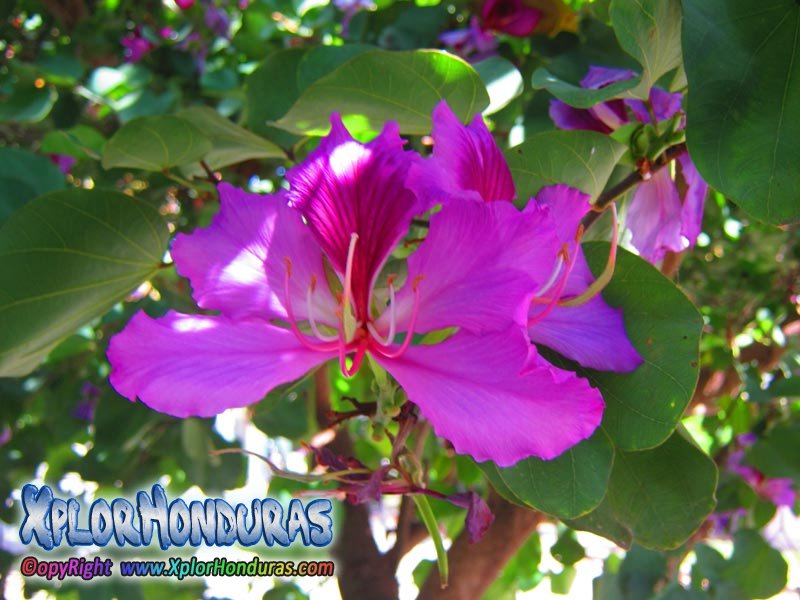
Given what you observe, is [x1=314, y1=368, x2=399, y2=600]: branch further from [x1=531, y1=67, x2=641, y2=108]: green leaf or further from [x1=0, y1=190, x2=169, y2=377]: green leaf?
[x1=531, y1=67, x2=641, y2=108]: green leaf

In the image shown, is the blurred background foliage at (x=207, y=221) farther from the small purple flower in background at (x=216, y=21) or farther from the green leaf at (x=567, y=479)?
the green leaf at (x=567, y=479)

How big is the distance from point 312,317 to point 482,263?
10 cm

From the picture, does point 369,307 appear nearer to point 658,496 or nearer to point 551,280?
point 551,280

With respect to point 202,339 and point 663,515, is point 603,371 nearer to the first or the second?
point 663,515

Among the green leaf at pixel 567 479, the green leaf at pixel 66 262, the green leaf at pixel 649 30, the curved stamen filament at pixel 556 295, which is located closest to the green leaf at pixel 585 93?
the green leaf at pixel 649 30

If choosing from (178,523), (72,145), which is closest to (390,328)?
(178,523)

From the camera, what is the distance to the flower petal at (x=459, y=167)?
0.45m

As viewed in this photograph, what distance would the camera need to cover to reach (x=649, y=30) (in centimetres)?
55

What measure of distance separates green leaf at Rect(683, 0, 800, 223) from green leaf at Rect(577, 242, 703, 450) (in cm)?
8

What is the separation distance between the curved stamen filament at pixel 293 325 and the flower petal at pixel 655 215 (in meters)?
0.32

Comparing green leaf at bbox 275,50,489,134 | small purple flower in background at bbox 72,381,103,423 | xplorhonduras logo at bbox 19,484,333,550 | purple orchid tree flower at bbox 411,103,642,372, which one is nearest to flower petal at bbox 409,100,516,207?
purple orchid tree flower at bbox 411,103,642,372

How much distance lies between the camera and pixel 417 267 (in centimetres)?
47

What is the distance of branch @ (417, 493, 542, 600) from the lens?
1293mm

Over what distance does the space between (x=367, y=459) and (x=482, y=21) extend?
108 centimetres
